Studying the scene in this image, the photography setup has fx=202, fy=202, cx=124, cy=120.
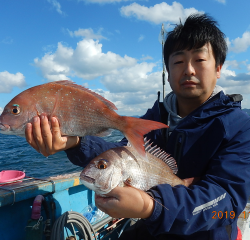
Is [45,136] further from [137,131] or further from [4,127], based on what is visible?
[137,131]

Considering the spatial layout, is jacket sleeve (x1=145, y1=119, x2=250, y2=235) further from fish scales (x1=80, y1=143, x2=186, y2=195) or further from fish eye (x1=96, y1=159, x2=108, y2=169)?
fish eye (x1=96, y1=159, x2=108, y2=169)

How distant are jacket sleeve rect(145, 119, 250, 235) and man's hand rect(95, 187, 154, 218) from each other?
6 cm

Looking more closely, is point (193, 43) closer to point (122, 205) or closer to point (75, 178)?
point (122, 205)

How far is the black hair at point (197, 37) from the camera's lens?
2.48m

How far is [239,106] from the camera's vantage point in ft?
7.96

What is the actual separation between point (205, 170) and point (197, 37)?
5.20 ft

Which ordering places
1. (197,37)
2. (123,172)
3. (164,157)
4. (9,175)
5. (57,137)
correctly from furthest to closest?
(9,175) → (197,37) → (164,157) → (57,137) → (123,172)

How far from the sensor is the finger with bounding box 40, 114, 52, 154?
186 cm

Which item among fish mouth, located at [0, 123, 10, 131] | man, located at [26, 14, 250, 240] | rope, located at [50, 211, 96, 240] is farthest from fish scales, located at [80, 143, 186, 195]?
rope, located at [50, 211, 96, 240]

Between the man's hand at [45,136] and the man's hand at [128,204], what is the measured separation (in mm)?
750

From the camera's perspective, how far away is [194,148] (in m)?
2.28

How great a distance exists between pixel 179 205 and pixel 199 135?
0.90 metres

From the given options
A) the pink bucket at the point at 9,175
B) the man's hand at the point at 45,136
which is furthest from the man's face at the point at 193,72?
the pink bucket at the point at 9,175

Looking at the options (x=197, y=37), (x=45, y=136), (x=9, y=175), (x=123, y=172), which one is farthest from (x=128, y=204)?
(x=9, y=175)
